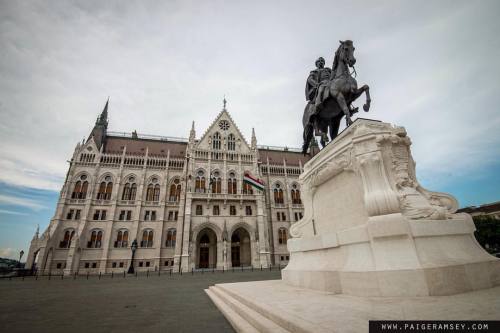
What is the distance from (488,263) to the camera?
3455 millimetres

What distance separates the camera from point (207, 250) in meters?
31.7

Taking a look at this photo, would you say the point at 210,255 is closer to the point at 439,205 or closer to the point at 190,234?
the point at 190,234

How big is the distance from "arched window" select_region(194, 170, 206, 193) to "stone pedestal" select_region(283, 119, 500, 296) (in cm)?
2611

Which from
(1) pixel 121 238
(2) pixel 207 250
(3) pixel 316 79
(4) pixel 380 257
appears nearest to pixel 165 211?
(1) pixel 121 238

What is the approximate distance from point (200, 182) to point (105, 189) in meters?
14.1

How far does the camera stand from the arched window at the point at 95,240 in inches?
1143

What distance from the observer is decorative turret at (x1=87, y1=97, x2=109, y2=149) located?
35.7 m

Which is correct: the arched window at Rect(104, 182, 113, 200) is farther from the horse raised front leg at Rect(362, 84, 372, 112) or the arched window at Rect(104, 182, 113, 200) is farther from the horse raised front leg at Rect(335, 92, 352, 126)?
the horse raised front leg at Rect(362, 84, 372, 112)

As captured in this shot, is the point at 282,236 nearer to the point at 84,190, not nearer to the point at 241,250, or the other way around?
the point at 241,250

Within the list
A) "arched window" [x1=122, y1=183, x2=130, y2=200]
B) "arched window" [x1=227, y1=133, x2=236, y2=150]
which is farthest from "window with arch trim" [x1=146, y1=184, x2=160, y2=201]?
"arched window" [x1=227, y1=133, x2=236, y2=150]

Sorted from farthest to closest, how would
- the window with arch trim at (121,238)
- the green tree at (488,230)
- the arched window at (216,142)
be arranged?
the arched window at (216,142) → the window with arch trim at (121,238) → the green tree at (488,230)

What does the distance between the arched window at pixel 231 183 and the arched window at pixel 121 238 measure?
15.5 m

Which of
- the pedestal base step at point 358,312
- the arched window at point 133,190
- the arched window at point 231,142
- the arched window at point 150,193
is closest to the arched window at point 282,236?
the arched window at point 231,142

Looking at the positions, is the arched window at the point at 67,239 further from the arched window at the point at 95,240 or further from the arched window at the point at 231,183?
the arched window at the point at 231,183
